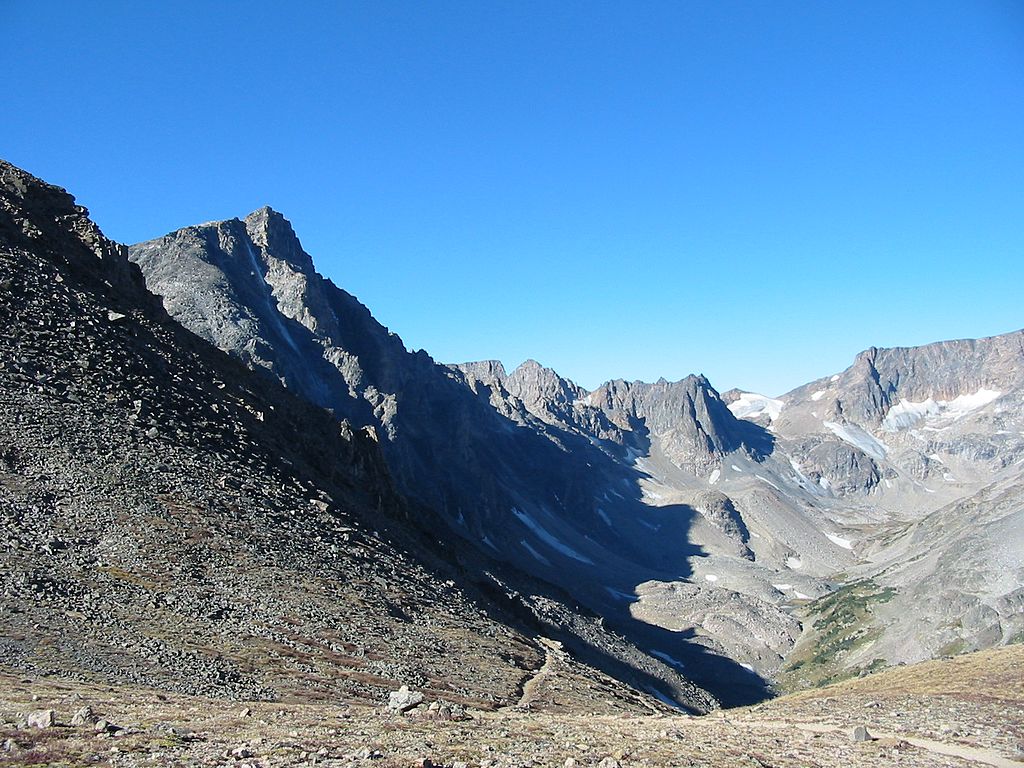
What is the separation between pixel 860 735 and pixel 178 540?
3154cm

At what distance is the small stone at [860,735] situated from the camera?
2448 centimetres

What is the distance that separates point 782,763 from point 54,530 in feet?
106

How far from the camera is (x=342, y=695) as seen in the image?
29062mm

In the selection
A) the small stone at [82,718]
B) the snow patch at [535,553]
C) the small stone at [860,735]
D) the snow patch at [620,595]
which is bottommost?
the snow patch at [620,595]

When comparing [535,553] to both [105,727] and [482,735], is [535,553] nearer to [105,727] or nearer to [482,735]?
[482,735]

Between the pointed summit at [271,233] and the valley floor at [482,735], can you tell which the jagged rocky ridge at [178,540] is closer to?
the valley floor at [482,735]

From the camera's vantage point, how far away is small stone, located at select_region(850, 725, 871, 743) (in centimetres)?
2448

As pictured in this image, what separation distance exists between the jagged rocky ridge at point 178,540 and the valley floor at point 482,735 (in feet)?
15.1

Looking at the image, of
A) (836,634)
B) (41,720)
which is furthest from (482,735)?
(836,634)

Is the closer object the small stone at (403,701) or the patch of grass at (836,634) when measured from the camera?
the small stone at (403,701)

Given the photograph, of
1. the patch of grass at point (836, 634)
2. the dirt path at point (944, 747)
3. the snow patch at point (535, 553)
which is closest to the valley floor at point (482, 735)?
the dirt path at point (944, 747)

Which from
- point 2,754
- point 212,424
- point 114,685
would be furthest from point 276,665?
point 212,424

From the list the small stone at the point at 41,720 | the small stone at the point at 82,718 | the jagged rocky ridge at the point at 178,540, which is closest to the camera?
the small stone at the point at 41,720

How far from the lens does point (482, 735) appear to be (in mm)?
20922
